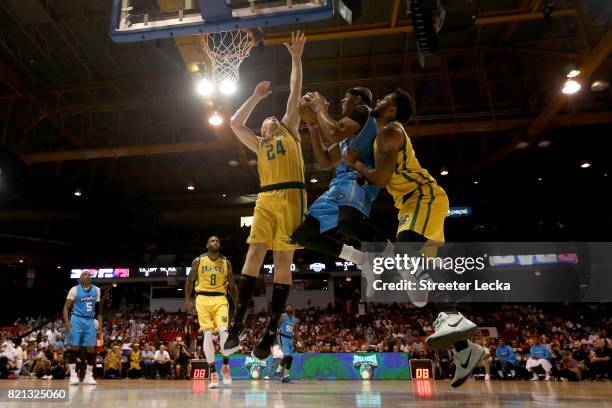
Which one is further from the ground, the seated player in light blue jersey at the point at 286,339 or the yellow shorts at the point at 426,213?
the yellow shorts at the point at 426,213

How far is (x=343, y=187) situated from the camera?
4277 millimetres

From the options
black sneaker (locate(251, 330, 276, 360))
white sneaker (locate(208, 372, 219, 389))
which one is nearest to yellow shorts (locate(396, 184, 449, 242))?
black sneaker (locate(251, 330, 276, 360))

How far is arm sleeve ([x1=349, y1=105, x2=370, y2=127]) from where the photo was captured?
4.06 meters

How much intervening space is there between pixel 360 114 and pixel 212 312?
4.10 metres

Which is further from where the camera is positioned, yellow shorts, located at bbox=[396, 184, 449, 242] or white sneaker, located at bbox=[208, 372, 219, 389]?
white sneaker, located at bbox=[208, 372, 219, 389]

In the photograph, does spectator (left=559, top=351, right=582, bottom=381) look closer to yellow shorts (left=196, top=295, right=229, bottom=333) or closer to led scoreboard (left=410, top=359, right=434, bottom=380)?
led scoreboard (left=410, top=359, right=434, bottom=380)

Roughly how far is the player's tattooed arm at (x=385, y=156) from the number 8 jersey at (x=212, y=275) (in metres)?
3.73

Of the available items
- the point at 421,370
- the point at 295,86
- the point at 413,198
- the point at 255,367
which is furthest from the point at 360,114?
the point at 421,370

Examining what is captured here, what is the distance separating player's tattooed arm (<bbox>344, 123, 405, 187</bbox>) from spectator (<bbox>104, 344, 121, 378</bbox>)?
13686 mm

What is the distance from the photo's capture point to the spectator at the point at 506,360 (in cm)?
1355

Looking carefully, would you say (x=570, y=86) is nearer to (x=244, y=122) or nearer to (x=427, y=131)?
(x=427, y=131)

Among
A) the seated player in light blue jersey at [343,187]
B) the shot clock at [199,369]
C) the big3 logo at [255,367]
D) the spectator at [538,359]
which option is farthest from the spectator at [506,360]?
the seated player in light blue jersey at [343,187]

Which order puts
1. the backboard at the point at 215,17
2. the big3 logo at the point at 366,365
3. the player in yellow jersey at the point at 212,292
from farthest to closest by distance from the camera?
the big3 logo at the point at 366,365 → the player in yellow jersey at the point at 212,292 → the backboard at the point at 215,17

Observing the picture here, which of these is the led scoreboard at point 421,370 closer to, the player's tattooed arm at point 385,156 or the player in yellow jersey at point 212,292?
the player in yellow jersey at point 212,292
